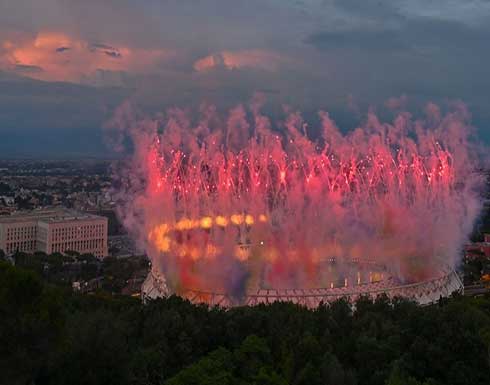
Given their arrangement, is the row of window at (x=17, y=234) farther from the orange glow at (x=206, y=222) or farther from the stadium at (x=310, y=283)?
the orange glow at (x=206, y=222)

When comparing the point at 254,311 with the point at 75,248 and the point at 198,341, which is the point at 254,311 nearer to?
the point at 198,341

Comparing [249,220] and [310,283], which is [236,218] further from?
[310,283]

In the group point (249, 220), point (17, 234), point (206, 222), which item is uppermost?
point (249, 220)

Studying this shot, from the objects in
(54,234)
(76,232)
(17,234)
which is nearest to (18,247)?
(17,234)

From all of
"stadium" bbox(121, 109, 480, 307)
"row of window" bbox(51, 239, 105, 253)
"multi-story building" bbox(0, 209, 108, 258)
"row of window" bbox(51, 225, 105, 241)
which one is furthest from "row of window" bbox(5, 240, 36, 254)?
"stadium" bbox(121, 109, 480, 307)

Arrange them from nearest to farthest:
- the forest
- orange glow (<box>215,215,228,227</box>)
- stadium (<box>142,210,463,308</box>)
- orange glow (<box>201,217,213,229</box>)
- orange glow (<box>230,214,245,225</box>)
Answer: the forest, stadium (<box>142,210,463,308</box>), orange glow (<box>201,217,213,229</box>), orange glow (<box>215,215,228,227</box>), orange glow (<box>230,214,245,225</box>)

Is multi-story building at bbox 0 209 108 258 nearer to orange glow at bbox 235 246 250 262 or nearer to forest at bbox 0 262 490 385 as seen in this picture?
orange glow at bbox 235 246 250 262

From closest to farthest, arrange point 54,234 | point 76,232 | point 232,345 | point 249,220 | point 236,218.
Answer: point 232,345, point 236,218, point 249,220, point 54,234, point 76,232
